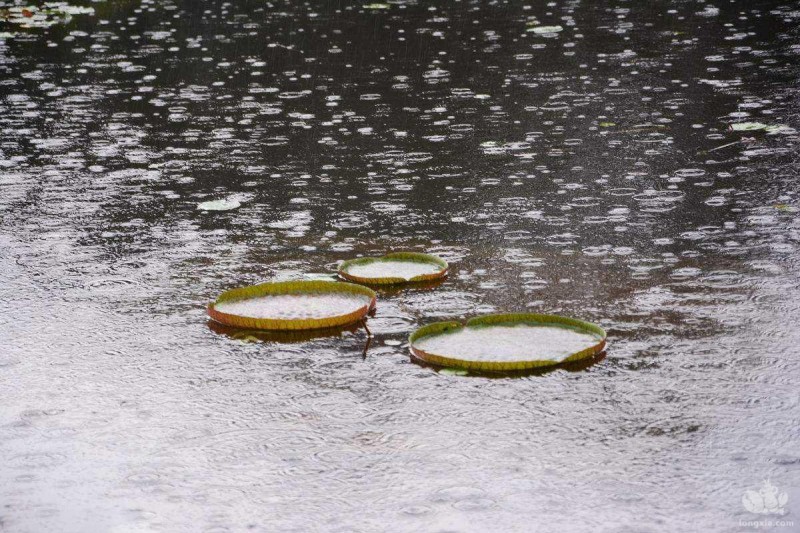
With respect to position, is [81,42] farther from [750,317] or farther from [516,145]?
[750,317]

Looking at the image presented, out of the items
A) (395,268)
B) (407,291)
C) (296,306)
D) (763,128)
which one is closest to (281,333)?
(296,306)

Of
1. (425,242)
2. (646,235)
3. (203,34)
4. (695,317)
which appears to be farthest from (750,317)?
(203,34)

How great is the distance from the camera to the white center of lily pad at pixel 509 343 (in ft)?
15.4

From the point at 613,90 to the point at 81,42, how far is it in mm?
8980

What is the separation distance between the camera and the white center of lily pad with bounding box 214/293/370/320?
5285 mm

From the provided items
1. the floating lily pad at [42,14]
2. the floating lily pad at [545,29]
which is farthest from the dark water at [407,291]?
the floating lily pad at [42,14]

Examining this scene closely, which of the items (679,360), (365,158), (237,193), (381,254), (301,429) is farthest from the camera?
(365,158)

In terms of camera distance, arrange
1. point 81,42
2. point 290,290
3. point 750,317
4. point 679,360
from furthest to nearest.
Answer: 1. point 81,42
2. point 290,290
3. point 750,317
4. point 679,360

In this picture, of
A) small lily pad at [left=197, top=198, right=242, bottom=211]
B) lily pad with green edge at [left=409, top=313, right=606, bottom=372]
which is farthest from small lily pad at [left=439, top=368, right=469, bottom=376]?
small lily pad at [left=197, top=198, right=242, bottom=211]

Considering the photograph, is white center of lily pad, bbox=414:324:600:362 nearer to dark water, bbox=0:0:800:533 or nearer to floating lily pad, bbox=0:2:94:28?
dark water, bbox=0:0:800:533

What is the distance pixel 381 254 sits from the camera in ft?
20.6

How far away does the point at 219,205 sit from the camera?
7414 mm

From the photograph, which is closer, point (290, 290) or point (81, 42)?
point (290, 290)

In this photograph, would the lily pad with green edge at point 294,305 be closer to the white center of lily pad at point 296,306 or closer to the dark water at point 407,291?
the white center of lily pad at point 296,306
